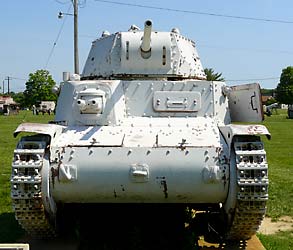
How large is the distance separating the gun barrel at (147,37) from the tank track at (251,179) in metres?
2.15

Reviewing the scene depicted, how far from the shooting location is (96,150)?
19.8ft

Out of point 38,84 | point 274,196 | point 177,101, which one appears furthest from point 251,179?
point 38,84

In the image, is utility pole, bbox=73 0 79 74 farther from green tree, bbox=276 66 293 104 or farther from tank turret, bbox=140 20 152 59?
green tree, bbox=276 66 293 104

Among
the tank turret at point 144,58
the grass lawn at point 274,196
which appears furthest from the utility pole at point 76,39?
the tank turret at point 144,58

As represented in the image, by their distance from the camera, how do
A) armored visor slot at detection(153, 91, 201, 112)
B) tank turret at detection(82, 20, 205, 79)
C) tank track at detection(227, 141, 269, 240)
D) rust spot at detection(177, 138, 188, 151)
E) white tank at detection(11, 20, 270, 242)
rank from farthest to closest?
1. tank turret at detection(82, 20, 205, 79)
2. armored visor slot at detection(153, 91, 201, 112)
3. rust spot at detection(177, 138, 188, 151)
4. white tank at detection(11, 20, 270, 242)
5. tank track at detection(227, 141, 269, 240)

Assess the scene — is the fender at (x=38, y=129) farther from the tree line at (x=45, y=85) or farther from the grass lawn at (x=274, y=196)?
the tree line at (x=45, y=85)

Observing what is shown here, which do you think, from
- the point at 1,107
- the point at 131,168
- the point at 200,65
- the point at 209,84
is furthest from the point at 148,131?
the point at 1,107

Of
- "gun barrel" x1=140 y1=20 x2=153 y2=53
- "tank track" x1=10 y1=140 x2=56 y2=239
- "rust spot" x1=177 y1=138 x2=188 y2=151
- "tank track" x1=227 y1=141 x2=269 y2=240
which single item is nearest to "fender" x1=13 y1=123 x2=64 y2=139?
"tank track" x1=10 y1=140 x2=56 y2=239

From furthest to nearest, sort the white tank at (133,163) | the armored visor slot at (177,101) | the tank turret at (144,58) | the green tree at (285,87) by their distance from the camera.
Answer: the green tree at (285,87) → the tank turret at (144,58) → the armored visor slot at (177,101) → the white tank at (133,163)

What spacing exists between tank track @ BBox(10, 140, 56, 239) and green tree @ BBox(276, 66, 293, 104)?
69750 millimetres

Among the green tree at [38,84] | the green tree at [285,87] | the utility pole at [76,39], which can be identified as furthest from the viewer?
the green tree at [38,84]

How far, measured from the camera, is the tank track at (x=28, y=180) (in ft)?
19.3

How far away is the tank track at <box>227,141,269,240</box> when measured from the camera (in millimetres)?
5805

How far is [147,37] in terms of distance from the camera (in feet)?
25.0
